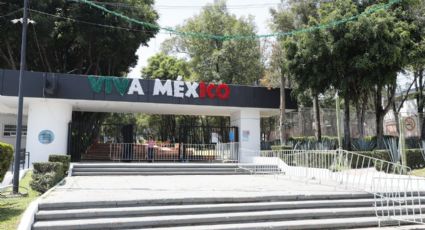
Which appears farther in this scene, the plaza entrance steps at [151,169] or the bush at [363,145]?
the bush at [363,145]

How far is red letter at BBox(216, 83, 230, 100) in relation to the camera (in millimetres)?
19578

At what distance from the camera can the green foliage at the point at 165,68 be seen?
37.5 m

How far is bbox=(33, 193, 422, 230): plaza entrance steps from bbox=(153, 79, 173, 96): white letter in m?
10.9

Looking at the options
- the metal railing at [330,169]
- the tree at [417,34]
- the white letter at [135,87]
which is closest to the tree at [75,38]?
the white letter at [135,87]

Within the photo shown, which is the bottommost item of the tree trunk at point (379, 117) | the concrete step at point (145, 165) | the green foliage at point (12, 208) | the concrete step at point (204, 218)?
the concrete step at point (204, 218)

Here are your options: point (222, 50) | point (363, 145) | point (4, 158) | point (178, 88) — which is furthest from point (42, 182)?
point (222, 50)

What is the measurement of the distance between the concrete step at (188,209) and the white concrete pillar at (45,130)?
1102cm

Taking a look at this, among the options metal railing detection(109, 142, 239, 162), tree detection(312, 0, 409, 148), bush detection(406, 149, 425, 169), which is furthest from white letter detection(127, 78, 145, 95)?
bush detection(406, 149, 425, 169)

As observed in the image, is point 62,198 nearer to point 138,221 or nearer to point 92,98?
point 138,221

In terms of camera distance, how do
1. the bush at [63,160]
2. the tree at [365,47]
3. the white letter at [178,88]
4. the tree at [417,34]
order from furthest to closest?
1. the white letter at [178,88]
2. the tree at [417,34]
3. the tree at [365,47]
4. the bush at [63,160]

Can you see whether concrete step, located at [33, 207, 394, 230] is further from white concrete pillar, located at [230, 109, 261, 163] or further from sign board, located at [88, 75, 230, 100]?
white concrete pillar, located at [230, 109, 261, 163]

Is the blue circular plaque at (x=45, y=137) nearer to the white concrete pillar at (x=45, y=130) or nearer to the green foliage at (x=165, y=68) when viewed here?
the white concrete pillar at (x=45, y=130)

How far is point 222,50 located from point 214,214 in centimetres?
2508

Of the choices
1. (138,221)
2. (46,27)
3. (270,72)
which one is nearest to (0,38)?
(46,27)
